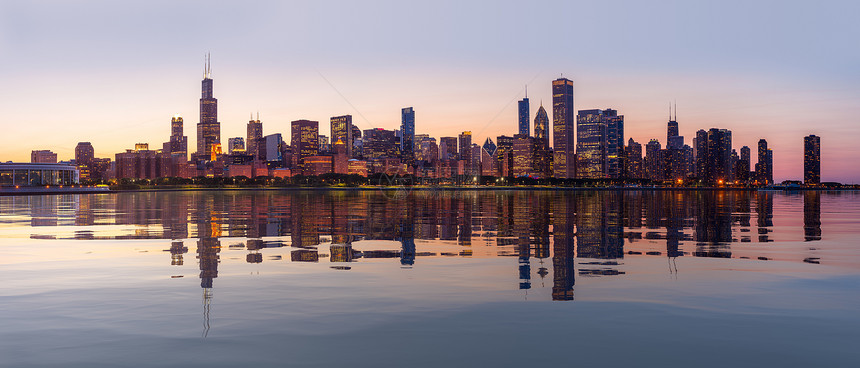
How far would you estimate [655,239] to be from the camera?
115 feet

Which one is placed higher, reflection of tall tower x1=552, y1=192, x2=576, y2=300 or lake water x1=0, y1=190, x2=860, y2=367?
reflection of tall tower x1=552, y1=192, x2=576, y2=300

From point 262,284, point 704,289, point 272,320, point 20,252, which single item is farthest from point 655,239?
point 20,252

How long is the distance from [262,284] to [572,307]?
973 cm

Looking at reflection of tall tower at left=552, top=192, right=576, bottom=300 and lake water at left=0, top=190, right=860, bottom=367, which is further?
reflection of tall tower at left=552, top=192, right=576, bottom=300

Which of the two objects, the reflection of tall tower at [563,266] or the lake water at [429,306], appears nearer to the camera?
the lake water at [429,306]

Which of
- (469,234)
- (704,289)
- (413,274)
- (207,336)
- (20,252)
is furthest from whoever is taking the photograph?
(469,234)

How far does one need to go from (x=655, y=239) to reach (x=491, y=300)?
22109 mm

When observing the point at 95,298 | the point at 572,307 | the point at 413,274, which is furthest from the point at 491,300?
the point at 95,298

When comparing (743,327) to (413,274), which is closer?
(743,327)

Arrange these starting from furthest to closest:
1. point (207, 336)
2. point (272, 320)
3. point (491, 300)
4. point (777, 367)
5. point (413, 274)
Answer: point (413, 274) → point (491, 300) → point (272, 320) → point (207, 336) → point (777, 367)

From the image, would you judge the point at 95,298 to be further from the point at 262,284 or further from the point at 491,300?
the point at 491,300

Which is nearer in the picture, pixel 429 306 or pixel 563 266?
pixel 429 306

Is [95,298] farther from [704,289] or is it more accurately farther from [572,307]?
[704,289]

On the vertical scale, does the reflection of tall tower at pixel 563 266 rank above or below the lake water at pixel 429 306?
above
